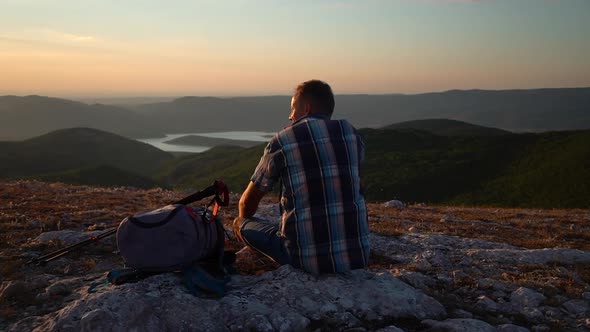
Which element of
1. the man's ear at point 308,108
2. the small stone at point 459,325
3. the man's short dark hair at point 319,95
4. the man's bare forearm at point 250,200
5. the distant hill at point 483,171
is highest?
the man's short dark hair at point 319,95

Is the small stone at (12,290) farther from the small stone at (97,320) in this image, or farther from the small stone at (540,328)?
the small stone at (540,328)

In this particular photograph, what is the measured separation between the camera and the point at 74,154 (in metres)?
125

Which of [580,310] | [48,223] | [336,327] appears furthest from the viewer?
[48,223]

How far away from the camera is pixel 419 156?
229 feet

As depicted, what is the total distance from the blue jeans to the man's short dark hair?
1790mm

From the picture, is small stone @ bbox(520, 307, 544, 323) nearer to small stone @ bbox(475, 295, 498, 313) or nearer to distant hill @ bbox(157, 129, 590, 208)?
small stone @ bbox(475, 295, 498, 313)

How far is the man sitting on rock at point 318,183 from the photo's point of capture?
5090 millimetres

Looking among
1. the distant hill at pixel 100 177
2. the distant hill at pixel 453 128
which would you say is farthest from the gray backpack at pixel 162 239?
the distant hill at pixel 453 128

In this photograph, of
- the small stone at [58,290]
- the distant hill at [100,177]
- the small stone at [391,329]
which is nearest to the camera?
the small stone at [391,329]

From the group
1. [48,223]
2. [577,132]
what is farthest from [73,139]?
[48,223]

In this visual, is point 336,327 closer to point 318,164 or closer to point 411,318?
point 411,318

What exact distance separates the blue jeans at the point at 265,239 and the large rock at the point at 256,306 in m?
0.24

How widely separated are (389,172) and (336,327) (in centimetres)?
6070

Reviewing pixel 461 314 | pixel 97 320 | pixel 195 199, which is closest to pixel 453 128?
pixel 461 314
